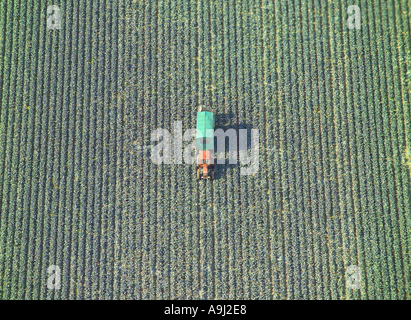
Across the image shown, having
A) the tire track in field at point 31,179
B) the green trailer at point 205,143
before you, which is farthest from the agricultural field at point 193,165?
the green trailer at point 205,143

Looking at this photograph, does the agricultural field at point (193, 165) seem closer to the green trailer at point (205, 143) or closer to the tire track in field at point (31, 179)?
the tire track in field at point (31, 179)

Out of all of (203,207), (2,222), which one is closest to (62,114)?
(2,222)

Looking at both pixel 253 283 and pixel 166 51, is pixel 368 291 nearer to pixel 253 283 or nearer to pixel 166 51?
pixel 253 283

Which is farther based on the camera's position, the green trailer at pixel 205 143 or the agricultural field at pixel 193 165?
the green trailer at pixel 205 143

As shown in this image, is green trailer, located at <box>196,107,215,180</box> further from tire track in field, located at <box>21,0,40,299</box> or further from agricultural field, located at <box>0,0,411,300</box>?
tire track in field, located at <box>21,0,40,299</box>

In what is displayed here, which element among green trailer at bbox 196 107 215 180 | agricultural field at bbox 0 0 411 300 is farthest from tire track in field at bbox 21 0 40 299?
green trailer at bbox 196 107 215 180
